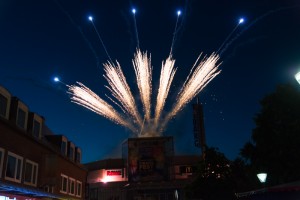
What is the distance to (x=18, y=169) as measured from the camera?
2239 centimetres

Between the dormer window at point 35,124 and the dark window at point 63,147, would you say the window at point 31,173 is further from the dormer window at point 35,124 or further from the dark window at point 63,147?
the dark window at point 63,147

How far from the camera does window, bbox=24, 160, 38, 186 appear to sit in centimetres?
2408

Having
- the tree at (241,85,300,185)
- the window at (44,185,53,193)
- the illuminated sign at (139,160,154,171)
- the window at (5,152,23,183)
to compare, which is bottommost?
the window at (44,185,53,193)

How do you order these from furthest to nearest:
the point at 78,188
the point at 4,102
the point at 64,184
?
the point at 78,188, the point at 64,184, the point at 4,102

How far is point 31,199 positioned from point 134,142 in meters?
45.3

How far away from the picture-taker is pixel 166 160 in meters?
62.8

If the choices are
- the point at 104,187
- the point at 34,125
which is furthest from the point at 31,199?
the point at 104,187

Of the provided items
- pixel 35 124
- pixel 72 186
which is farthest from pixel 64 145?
pixel 35 124

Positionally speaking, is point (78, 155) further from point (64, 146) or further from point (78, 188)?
point (64, 146)

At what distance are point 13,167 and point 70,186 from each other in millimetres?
13975

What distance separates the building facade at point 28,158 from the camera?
1972 cm

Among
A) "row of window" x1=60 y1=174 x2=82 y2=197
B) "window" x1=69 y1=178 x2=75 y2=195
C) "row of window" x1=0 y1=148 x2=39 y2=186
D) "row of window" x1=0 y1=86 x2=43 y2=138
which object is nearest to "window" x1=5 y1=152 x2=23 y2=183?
"row of window" x1=0 y1=148 x2=39 y2=186

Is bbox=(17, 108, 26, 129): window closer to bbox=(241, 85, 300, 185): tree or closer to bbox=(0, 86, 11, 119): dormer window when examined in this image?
bbox=(0, 86, 11, 119): dormer window

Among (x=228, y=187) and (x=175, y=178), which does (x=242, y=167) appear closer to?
(x=228, y=187)
